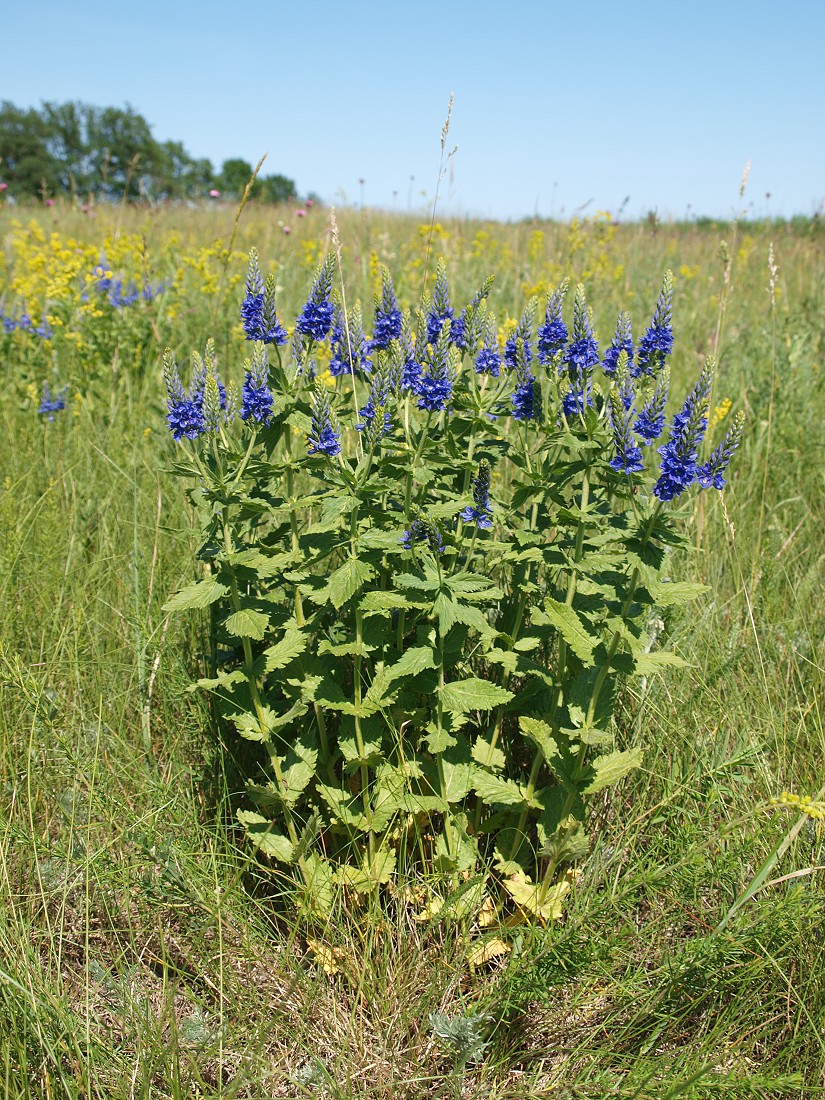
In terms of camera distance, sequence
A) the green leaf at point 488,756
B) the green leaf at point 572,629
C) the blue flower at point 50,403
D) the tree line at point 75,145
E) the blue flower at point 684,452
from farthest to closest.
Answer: the tree line at point 75,145
the blue flower at point 50,403
the green leaf at point 488,756
the green leaf at point 572,629
the blue flower at point 684,452

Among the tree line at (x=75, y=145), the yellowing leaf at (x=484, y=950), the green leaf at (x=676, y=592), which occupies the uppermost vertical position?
the tree line at (x=75, y=145)

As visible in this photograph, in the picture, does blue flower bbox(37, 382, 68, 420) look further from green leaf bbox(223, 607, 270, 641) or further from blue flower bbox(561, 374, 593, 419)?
blue flower bbox(561, 374, 593, 419)

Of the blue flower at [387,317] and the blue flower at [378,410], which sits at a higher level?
the blue flower at [387,317]

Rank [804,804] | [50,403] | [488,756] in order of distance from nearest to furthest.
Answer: [804,804], [488,756], [50,403]

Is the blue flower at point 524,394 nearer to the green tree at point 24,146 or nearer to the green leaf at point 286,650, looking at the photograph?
the green leaf at point 286,650

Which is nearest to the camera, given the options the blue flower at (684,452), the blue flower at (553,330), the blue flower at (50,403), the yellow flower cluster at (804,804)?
the yellow flower cluster at (804,804)

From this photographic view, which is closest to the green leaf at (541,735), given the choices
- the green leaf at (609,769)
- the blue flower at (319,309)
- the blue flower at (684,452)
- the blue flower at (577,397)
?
the green leaf at (609,769)

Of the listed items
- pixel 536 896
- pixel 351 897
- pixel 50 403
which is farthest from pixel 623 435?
pixel 50 403

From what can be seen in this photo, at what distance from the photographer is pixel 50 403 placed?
4.55 meters

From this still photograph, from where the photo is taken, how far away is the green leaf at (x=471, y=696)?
2.01m

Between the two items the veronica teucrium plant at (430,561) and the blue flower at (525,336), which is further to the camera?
the blue flower at (525,336)

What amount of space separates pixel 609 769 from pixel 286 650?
0.91 meters

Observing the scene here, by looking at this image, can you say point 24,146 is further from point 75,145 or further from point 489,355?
point 489,355

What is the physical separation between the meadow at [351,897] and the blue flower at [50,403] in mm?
1062
